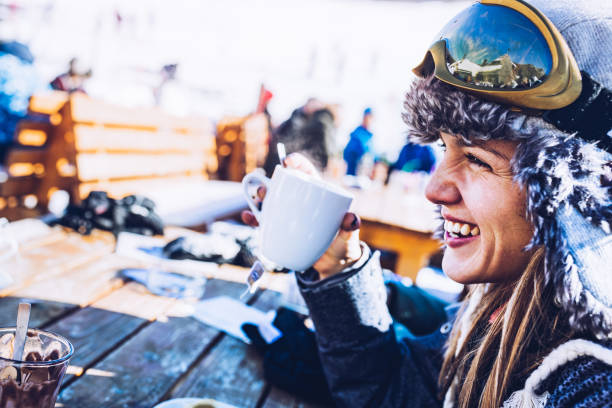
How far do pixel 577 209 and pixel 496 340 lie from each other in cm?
35

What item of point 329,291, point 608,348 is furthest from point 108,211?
point 608,348

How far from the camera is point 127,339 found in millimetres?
1062

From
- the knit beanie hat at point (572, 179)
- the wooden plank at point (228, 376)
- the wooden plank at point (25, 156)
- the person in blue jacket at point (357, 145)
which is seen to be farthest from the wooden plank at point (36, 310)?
the person in blue jacket at point (357, 145)

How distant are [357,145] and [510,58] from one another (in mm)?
6248

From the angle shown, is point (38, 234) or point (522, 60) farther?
point (38, 234)

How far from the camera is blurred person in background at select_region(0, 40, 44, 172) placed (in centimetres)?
407

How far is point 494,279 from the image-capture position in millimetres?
866

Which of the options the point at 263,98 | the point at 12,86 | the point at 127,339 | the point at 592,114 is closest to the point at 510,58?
the point at 592,114

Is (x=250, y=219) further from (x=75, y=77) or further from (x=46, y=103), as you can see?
(x=75, y=77)

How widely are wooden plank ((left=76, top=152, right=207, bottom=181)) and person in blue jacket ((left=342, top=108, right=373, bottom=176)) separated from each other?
2.67 metres

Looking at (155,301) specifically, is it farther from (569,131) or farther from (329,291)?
(569,131)

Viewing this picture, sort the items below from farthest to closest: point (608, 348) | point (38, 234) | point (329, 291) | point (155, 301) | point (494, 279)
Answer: point (38, 234) → point (155, 301) → point (329, 291) → point (494, 279) → point (608, 348)

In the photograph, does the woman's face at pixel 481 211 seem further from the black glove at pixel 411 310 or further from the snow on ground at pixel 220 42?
the snow on ground at pixel 220 42

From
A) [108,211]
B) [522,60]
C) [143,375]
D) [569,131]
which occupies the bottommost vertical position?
[108,211]
